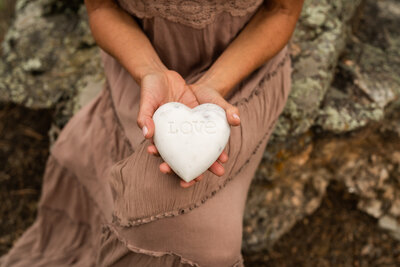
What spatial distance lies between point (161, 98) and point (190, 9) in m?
0.28

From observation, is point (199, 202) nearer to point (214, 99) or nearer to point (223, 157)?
point (223, 157)

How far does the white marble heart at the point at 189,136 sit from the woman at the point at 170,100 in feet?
0.11

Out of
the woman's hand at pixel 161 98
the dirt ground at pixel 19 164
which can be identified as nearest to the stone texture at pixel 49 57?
the dirt ground at pixel 19 164

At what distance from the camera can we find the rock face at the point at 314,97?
1547mm

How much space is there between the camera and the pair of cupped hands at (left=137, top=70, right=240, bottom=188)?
0.91m

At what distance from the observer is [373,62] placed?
1.70 meters

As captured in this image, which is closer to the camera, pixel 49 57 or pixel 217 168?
pixel 217 168

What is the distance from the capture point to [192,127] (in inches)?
35.9

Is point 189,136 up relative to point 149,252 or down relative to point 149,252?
up

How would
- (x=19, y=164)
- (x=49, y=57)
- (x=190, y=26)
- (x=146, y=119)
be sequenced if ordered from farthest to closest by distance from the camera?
1. (x=19, y=164)
2. (x=49, y=57)
3. (x=190, y=26)
4. (x=146, y=119)

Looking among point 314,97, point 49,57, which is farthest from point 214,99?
point 49,57

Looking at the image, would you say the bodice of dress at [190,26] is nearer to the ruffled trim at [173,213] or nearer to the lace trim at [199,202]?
the lace trim at [199,202]

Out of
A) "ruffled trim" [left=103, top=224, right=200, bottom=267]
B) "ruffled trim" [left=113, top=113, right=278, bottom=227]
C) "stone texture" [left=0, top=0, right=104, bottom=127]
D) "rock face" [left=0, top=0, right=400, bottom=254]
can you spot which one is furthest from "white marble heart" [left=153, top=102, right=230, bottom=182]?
"stone texture" [left=0, top=0, right=104, bottom=127]

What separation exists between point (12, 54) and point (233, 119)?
1.54 metres
